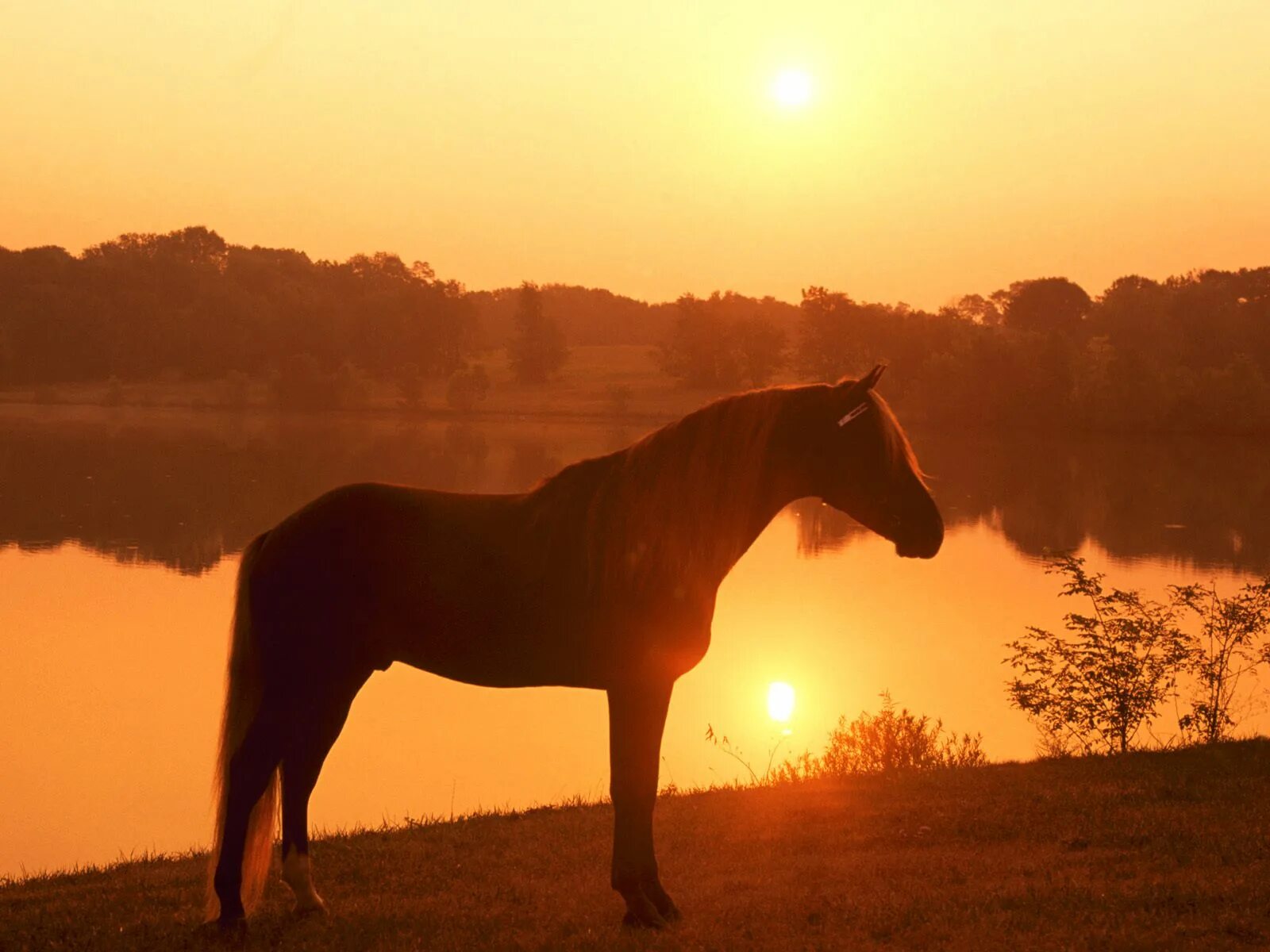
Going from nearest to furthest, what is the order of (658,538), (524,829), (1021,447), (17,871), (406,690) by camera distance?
(658,538)
(524,829)
(17,871)
(406,690)
(1021,447)

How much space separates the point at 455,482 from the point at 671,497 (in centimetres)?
3741

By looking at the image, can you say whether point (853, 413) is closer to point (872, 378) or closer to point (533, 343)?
point (872, 378)

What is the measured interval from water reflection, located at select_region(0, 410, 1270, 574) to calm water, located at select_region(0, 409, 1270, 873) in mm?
212

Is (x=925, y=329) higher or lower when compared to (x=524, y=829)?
higher

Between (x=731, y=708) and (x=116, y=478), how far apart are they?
3400cm

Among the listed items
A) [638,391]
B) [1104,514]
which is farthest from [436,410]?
[1104,514]

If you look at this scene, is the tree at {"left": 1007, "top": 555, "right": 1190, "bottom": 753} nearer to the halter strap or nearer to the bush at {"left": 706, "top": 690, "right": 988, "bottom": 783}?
the bush at {"left": 706, "top": 690, "right": 988, "bottom": 783}

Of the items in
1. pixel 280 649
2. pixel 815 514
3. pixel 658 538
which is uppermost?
pixel 658 538

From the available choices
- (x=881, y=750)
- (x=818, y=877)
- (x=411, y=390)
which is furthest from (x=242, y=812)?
(x=411, y=390)

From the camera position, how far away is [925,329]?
2911 inches

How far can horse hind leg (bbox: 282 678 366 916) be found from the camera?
5.01 meters

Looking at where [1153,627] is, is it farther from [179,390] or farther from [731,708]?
[179,390]

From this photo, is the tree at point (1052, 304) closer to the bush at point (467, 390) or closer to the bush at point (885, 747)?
the bush at point (467, 390)

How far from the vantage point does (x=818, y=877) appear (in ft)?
19.7
